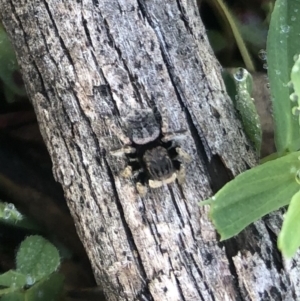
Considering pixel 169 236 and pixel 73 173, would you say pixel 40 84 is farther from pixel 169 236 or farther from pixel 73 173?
pixel 169 236

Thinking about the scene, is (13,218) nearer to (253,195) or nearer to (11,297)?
(11,297)

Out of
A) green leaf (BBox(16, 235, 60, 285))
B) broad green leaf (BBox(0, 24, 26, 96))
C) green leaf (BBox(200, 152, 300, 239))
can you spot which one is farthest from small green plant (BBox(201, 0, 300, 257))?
broad green leaf (BBox(0, 24, 26, 96))

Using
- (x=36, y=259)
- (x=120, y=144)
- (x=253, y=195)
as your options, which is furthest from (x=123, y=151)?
(x=36, y=259)

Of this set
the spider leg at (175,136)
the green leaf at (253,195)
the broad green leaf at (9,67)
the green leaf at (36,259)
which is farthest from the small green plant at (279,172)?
the broad green leaf at (9,67)

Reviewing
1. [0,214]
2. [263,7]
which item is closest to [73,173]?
[0,214]

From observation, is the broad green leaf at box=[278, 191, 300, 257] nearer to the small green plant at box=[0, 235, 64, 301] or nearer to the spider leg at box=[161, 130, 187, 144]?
the spider leg at box=[161, 130, 187, 144]

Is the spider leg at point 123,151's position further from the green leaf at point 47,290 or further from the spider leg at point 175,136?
the green leaf at point 47,290
